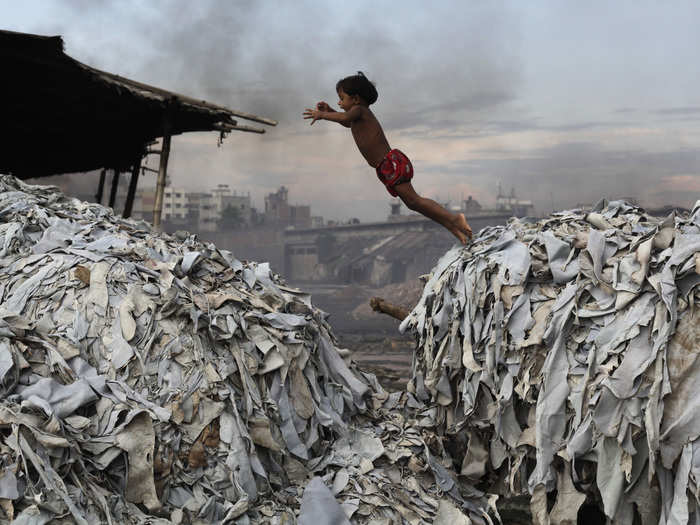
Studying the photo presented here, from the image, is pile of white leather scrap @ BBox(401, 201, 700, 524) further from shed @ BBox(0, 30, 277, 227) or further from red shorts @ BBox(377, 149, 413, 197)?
shed @ BBox(0, 30, 277, 227)

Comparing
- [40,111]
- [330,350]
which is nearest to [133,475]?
[330,350]

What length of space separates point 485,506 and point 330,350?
1199 mm

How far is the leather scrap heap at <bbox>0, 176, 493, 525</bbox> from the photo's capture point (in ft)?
7.84

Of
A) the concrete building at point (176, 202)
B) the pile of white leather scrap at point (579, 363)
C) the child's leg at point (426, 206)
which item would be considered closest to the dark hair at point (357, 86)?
the child's leg at point (426, 206)

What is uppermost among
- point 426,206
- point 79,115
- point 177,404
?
point 79,115

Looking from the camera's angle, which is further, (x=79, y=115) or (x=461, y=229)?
(x=79, y=115)

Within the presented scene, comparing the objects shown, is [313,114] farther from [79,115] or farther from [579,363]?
[79,115]

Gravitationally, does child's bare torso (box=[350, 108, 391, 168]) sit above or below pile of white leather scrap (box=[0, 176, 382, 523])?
above

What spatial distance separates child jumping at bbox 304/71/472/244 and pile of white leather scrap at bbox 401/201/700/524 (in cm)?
67

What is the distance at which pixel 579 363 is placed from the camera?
284 centimetres

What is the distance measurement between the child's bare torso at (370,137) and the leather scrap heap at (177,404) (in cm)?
108

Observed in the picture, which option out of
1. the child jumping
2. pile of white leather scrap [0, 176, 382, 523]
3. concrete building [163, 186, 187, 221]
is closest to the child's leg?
the child jumping

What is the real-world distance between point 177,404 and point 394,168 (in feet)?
6.94

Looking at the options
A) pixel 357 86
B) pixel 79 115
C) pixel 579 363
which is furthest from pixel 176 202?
pixel 579 363
